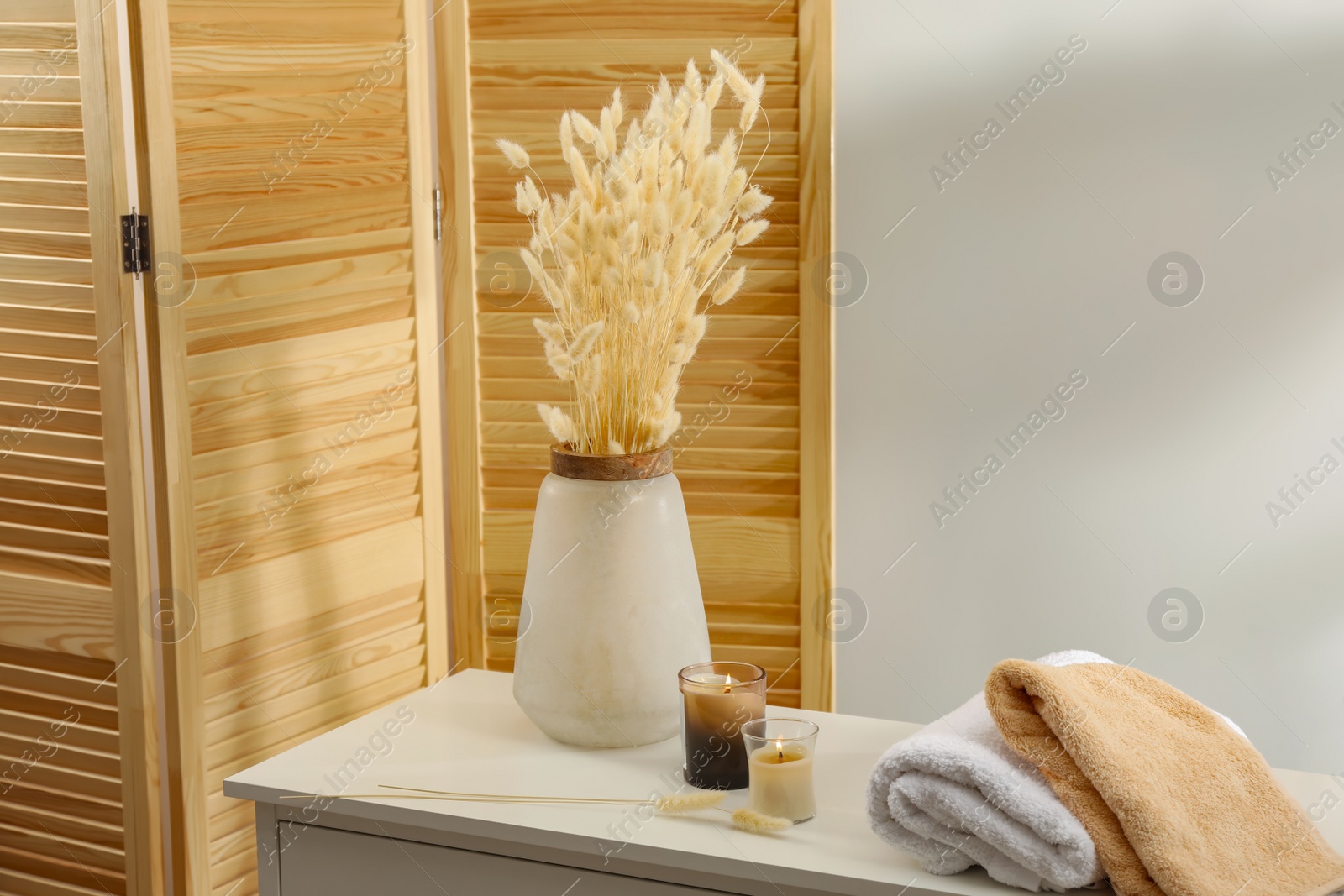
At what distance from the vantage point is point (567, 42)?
1.74 metres

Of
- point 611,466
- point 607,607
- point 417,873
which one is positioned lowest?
point 417,873

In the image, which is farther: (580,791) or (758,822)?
(580,791)

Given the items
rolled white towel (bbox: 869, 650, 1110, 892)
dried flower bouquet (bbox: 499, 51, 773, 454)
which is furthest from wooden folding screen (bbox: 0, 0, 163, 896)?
rolled white towel (bbox: 869, 650, 1110, 892)

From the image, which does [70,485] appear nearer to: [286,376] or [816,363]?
[286,376]

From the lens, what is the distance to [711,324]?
1.76m

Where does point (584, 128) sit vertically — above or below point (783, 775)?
above

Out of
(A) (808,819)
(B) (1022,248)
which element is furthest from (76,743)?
(B) (1022,248)

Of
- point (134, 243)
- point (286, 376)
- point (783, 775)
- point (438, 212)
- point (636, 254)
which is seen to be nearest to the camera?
point (783, 775)

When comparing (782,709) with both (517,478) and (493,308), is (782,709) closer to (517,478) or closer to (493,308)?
(517,478)

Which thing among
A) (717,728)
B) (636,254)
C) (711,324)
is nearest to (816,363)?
(711,324)

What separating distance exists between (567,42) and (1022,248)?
2.41ft

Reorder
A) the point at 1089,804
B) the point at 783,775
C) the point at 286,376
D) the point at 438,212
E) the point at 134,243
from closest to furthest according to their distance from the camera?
the point at 1089,804 < the point at 783,775 < the point at 134,243 < the point at 286,376 < the point at 438,212

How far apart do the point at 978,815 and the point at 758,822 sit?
0.19 meters

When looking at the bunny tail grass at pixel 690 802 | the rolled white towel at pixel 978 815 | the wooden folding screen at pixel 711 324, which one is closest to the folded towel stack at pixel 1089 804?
the rolled white towel at pixel 978 815
